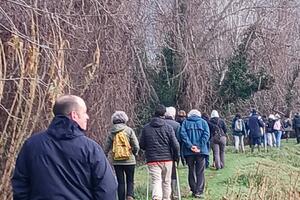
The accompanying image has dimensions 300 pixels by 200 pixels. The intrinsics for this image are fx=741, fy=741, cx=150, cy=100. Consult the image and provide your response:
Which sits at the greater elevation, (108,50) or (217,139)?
(108,50)

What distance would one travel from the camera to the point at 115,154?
500 inches

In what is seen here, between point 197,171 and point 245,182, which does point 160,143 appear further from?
point 245,182

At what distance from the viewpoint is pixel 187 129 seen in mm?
14070

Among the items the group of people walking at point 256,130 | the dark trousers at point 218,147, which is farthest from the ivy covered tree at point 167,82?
the dark trousers at point 218,147

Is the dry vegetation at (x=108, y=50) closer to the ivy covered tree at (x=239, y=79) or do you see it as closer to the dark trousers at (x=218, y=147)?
the ivy covered tree at (x=239, y=79)

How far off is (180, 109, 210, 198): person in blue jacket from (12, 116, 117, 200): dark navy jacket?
820 cm

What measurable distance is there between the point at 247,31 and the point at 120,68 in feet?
52.1

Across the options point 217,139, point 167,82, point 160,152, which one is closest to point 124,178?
point 160,152

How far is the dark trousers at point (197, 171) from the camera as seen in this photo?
46.6ft

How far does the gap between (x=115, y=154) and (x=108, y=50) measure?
9.85 feet

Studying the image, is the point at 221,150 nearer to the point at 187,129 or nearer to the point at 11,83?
the point at 187,129

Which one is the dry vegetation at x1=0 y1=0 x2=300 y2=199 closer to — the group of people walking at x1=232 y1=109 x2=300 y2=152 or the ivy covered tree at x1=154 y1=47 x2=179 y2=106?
the ivy covered tree at x1=154 y1=47 x2=179 y2=106

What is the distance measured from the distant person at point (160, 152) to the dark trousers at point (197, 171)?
1330 millimetres

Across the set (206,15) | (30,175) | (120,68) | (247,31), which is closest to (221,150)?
(120,68)
